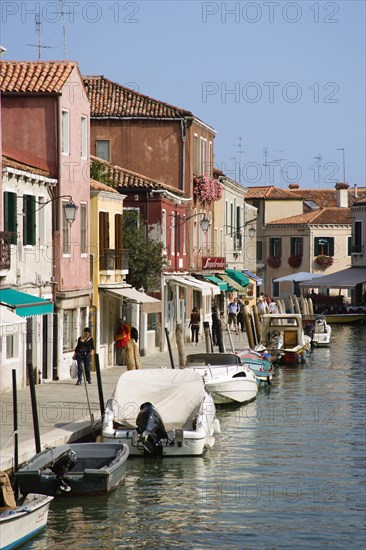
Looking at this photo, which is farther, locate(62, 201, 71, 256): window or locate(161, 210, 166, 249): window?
locate(161, 210, 166, 249): window

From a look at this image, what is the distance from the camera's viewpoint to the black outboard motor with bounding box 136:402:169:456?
899 inches

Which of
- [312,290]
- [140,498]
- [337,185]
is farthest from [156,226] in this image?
[337,185]

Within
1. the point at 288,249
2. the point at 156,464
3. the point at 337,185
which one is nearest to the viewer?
the point at 156,464

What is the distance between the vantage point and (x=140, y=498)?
1980 cm

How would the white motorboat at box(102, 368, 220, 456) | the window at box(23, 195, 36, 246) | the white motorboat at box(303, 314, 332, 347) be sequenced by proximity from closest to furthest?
the white motorboat at box(102, 368, 220, 456)
the window at box(23, 195, 36, 246)
the white motorboat at box(303, 314, 332, 347)

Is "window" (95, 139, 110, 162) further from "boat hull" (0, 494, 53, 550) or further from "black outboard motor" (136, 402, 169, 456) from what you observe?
"boat hull" (0, 494, 53, 550)

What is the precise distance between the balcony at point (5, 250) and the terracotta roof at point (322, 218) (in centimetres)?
6505

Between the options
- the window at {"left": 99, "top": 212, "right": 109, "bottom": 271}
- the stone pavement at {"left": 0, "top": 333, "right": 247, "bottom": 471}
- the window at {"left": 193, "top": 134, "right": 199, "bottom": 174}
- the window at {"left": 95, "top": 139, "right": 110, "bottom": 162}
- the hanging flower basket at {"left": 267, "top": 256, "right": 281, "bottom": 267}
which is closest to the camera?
the stone pavement at {"left": 0, "top": 333, "right": 247, "bottom": 471}

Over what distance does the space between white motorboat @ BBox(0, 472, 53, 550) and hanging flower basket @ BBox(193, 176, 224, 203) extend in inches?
1428

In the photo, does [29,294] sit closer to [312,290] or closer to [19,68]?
[19,68]

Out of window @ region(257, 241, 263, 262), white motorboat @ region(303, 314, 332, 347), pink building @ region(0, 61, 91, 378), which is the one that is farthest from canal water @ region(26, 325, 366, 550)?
window @ region(257, 241, 263, 262)

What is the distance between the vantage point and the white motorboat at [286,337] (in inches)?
1763

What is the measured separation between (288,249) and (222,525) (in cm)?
7667

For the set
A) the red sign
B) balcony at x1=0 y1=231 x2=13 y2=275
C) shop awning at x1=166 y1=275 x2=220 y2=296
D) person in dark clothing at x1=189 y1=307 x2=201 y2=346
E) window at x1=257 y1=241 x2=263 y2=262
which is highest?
window at x1=257 y1=241 x2=263 y2=262
